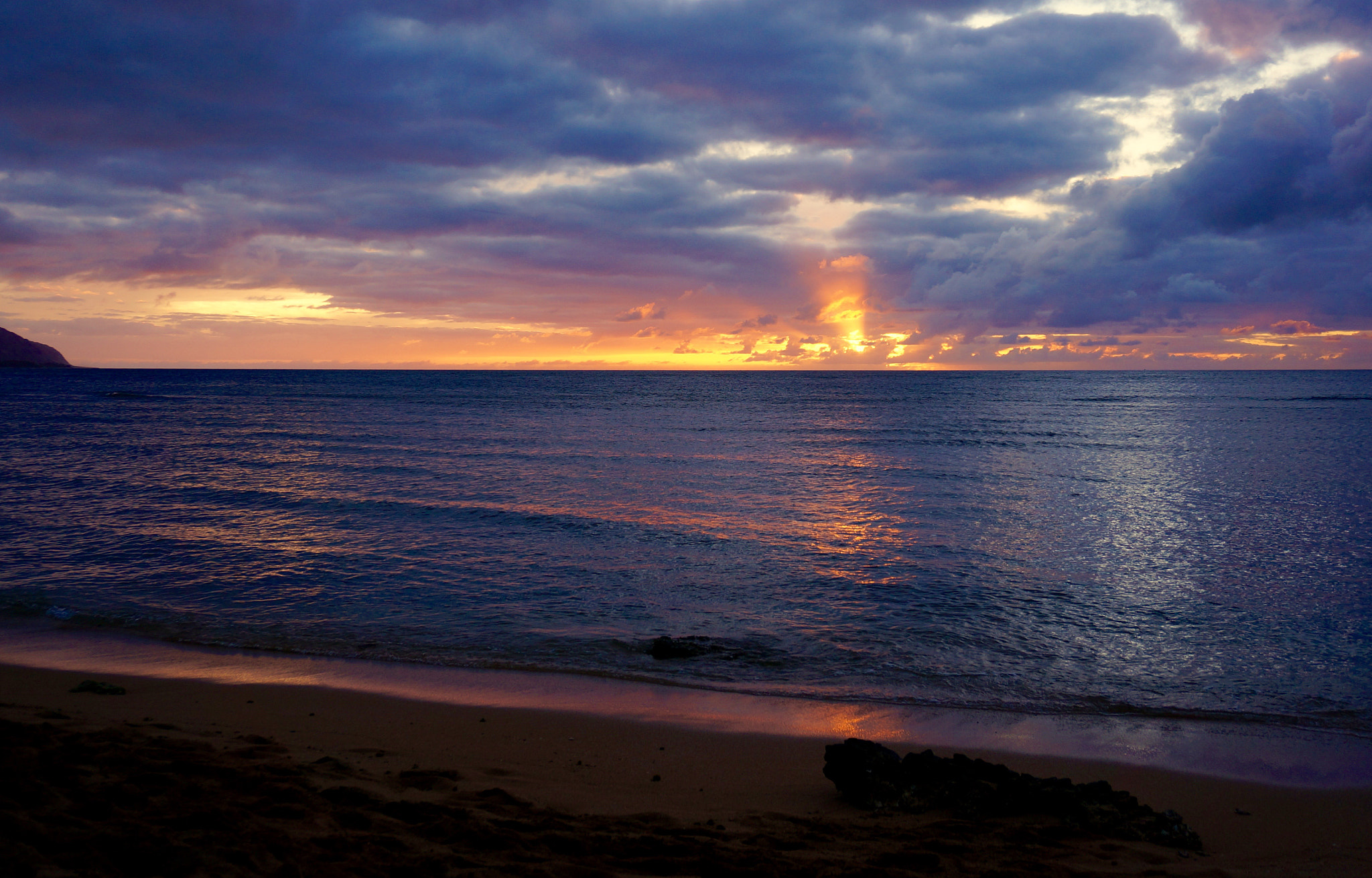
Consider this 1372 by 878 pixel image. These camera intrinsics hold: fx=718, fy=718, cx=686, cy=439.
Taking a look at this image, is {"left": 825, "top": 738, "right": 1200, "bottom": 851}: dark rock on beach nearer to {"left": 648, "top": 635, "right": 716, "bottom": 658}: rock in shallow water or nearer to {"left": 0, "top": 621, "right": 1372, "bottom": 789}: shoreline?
{"left": 0, "top": 621, "right": 1372, "bottom": 789}: shoreline

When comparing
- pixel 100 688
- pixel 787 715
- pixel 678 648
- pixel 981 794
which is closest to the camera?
pixel 981 794

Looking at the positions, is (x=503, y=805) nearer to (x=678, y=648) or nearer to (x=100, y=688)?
(x=678, y=648)

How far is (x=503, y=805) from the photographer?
21.3 feet

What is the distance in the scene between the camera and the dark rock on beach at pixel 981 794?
6379mm

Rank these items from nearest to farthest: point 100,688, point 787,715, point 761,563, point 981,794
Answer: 1. point 981,794
2. point 100,688
3. point 787,715
4. point 761,563

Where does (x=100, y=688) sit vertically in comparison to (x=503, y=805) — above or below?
below

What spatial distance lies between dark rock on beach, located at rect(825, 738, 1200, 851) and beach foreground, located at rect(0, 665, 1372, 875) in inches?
7.2

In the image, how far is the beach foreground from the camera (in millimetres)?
5258

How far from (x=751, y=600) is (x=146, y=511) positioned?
19.7 metres

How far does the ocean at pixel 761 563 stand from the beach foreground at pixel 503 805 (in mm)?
2229

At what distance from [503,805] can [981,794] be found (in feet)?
14.4

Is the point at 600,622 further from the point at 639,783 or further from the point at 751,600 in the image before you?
the point at 639,783

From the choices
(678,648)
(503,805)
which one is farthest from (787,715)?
(503,805)

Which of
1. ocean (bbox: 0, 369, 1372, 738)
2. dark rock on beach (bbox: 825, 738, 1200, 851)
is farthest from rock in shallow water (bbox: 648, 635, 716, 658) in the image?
dark rock on beach (bbox: 825, 738, 1200, 851)
